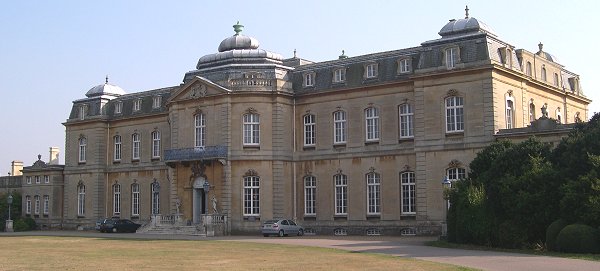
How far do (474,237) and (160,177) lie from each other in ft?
100

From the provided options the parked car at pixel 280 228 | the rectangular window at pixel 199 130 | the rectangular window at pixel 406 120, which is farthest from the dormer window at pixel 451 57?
the rectangular window at pixel 199 130

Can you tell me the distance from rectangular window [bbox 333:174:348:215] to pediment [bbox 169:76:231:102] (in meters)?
8.91

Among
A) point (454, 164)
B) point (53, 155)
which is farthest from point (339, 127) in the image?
point (53, 155)

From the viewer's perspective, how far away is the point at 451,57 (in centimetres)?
4425

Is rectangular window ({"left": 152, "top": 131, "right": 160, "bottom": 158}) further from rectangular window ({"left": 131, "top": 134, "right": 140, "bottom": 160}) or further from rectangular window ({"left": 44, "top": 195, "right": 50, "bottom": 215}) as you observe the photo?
rectangular window ({"left": 44, "top": 195, "right": 50, "bottom": 215})

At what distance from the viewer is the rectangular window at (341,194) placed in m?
49.0

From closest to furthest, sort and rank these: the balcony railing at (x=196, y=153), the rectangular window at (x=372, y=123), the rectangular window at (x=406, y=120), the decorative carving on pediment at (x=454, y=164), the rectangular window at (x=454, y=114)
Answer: the decorative carving on pediment at (x=454, y=164)
the rectangular window at (x=454, y=114)
the rectangular window at (x=406, y=120)
the rectangular window at (x=372, y=123)
the balcony railing at (x=196, y=153)

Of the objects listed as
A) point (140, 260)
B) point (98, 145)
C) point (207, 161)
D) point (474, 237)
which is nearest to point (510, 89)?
point (474, 237)

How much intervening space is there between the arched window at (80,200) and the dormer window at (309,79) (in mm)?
23044

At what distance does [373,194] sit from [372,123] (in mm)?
4349

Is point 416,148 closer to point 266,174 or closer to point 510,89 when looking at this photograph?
point 510,89

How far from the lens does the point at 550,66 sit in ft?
167

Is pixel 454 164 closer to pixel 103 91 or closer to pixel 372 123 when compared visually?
pixel 372 123

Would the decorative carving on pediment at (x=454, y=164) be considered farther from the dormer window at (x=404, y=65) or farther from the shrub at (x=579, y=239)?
the shrub at (x=579, y=239)
